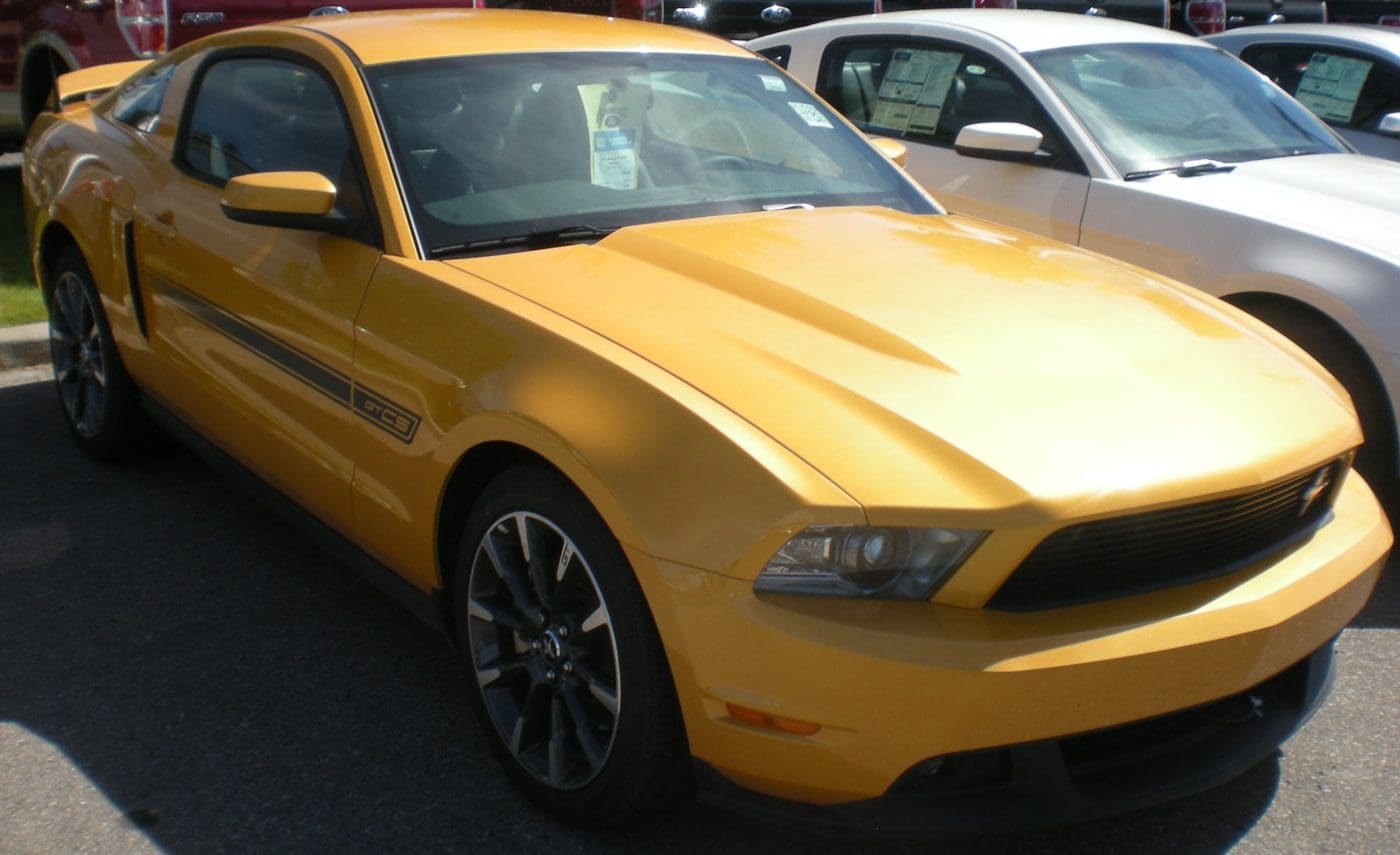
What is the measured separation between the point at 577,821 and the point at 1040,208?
135 inches

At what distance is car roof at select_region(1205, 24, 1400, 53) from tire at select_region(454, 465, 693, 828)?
6.11 m

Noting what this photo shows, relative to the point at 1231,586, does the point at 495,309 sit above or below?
above

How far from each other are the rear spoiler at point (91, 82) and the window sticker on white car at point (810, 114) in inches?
103

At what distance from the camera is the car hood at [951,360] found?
2.49 m

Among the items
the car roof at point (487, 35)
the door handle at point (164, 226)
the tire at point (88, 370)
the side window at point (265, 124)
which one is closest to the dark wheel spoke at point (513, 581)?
the side window at point (265, 124)

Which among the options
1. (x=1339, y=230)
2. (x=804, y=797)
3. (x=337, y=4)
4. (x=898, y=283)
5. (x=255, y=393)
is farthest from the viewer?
(x=337, y=4)

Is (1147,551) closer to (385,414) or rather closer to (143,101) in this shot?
(385,414)

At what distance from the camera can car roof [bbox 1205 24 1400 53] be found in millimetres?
7348

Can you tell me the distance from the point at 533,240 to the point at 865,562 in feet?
4.48

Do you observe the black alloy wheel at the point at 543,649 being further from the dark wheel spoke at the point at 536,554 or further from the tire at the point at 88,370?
the tire at the point at 88,370

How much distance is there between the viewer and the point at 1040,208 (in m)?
5.50

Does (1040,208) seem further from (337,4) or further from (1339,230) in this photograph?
(337,4)

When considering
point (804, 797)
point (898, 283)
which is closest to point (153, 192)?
point (898, 283)

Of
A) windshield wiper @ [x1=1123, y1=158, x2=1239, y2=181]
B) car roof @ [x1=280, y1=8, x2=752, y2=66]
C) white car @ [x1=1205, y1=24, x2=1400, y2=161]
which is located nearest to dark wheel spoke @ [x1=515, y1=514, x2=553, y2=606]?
car roof @ [x1=280, y1=8, x2=752, y2=66]
